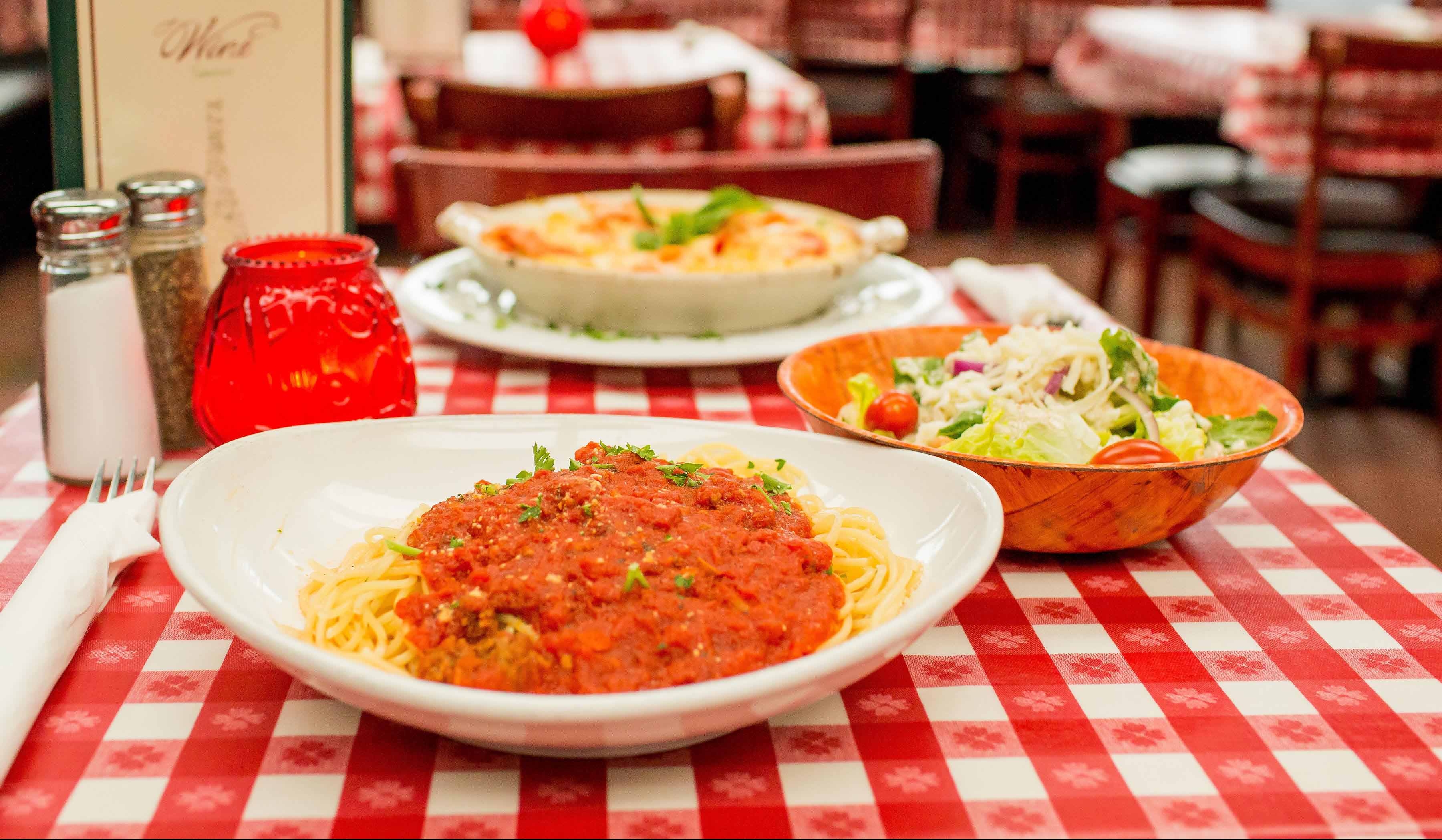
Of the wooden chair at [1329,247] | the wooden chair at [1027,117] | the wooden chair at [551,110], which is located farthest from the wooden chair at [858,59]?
the wooden chair at [551,110]

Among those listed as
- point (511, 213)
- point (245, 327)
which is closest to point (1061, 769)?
point (245, 327)

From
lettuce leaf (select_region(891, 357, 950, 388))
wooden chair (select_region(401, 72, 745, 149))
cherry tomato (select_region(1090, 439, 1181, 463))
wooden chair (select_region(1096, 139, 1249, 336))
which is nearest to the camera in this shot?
cherry tomato (select_region(1090, 439, 1181, 463))

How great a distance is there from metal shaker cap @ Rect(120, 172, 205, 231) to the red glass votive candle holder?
57 millimetres

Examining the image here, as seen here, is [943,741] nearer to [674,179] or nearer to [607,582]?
[607,582]

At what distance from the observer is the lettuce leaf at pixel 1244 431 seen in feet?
3.71

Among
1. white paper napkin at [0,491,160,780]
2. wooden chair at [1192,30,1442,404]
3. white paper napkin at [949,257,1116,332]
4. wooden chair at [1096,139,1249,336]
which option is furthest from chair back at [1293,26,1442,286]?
white paper napkin at [0,491,160,780]

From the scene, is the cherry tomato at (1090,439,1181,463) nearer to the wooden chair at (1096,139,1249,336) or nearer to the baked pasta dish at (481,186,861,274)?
the baked pasta dish at (481,186,861,274)

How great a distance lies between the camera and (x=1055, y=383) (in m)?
1.17

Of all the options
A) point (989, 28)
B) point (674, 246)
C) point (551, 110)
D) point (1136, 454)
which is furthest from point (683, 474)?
point (989, 28)

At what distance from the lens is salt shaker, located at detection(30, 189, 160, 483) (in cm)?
108

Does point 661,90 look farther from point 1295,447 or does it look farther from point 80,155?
point 1295,447

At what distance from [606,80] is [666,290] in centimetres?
257

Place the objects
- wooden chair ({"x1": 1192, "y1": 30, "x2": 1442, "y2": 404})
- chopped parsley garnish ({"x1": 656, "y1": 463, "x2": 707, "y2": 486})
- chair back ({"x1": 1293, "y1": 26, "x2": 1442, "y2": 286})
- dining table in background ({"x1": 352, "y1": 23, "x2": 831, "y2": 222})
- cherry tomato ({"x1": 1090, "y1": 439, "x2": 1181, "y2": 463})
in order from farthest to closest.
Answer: dining table in background ({"x1": 352, "y1": 23, "x2": 831, "y2": 222}), wooden chair ({"x1": 1192, "y1": 30, "x2": 1442, "y2": 404}), chair back ({"x1": 1293, "y1": 26, "x2": 1442, "y2": 286}), cherry tomato ({"x1": 1090, "y1": 439, "x2": 1181, "y2": 463}), chopped parsley garnish ({"x1": 656, "y1": 463, "x2": 707, "y2": 486})

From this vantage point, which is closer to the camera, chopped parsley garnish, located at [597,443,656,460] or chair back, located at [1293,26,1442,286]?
chopped parsley garnish, located at [597,443,656,460]
